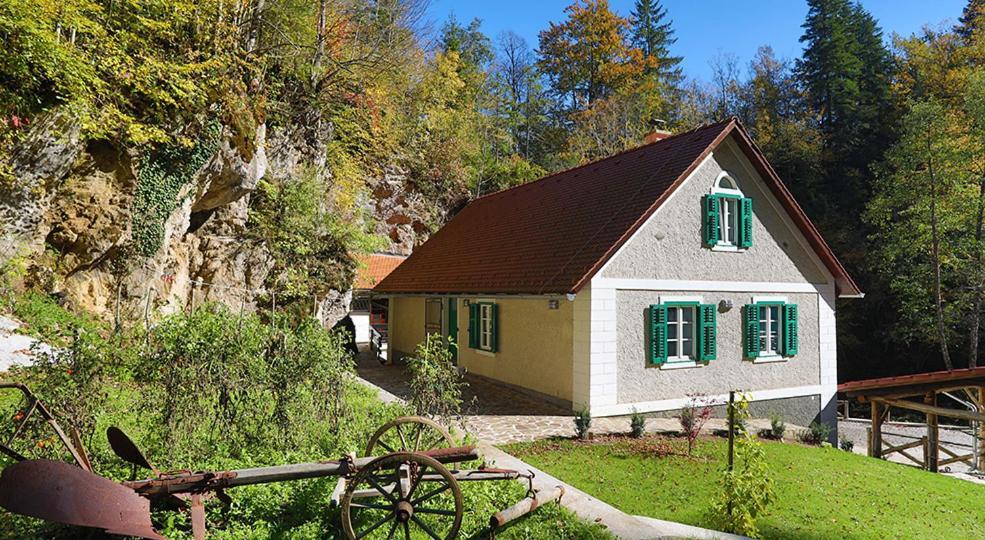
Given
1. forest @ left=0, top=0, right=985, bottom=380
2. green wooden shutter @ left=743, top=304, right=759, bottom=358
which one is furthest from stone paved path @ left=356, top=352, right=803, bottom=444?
forest @ left=0, top=0, right=985, bottom=380

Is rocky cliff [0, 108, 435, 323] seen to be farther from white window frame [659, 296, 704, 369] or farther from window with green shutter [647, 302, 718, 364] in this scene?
white window frame [659, 296, 704, 369]

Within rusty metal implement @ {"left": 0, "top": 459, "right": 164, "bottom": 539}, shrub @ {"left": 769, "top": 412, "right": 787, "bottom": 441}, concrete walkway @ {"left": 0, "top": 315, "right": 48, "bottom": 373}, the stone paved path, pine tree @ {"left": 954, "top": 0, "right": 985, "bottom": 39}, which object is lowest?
shrub @ {"left": 769, "top": 412, "right": 787, "bottom": 441}

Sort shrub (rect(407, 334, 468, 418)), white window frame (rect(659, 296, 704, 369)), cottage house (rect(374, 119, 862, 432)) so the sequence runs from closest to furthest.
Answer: shrub (rect(407, 334, 468, 418)), cottage house (rect(374, 119, 862, 432)), white window frame (rect(659, 296, 704, 369))

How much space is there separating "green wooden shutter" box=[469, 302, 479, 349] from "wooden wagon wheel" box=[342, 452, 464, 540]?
32.9 ft

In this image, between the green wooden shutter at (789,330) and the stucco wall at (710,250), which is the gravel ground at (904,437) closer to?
the green wooden shutter at (789,330)

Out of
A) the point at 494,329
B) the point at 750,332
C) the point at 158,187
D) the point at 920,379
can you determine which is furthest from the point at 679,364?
the point at 158,187

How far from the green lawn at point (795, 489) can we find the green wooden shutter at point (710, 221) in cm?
481

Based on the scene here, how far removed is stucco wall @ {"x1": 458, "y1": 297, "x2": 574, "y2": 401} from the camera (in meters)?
12.0

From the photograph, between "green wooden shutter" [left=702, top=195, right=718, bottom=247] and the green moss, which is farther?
"green wooden shutter" [left=702, top=195, right=718, bottom=247]

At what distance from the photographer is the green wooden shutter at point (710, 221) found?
1293 cm

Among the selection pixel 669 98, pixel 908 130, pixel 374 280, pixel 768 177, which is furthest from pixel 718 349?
pixel 669 98

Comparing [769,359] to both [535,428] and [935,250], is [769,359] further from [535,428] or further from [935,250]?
[935,250]

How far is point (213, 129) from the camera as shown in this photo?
13.4 metres

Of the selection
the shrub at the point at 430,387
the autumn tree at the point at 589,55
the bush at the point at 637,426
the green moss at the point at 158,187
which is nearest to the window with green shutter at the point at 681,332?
the bush at the point at 637,426
